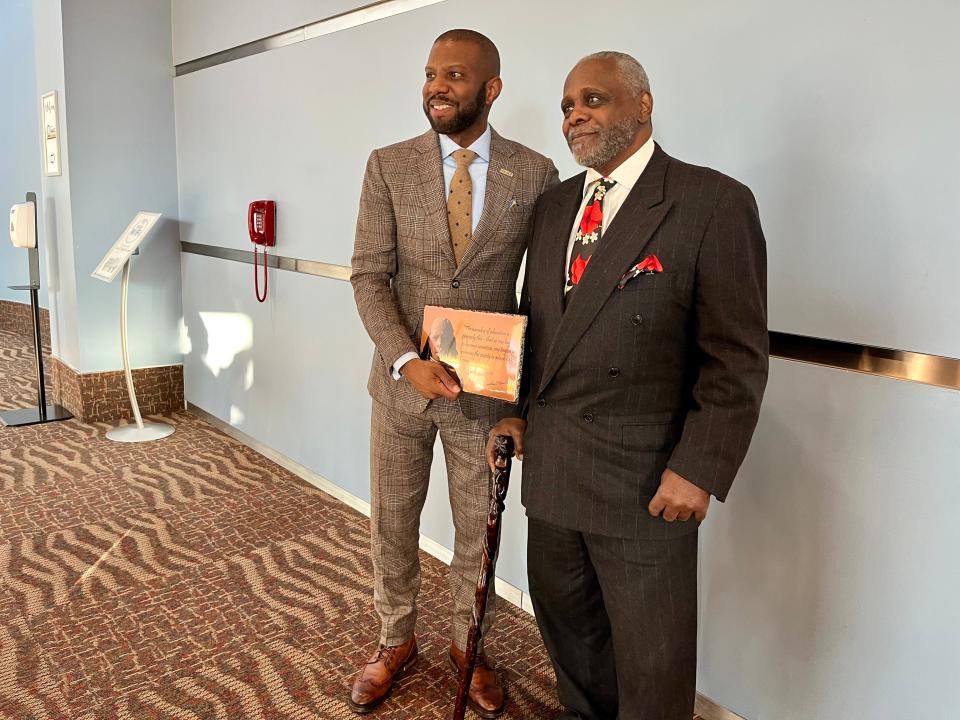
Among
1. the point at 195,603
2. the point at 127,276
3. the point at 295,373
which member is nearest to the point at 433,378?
the point at 195,603

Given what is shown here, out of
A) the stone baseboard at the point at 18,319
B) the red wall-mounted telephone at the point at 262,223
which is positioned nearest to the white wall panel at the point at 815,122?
the red wall-mounted telephone at the point at 262,223

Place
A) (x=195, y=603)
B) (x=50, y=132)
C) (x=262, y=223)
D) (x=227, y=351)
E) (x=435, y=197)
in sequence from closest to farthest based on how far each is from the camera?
1. (x=435, y=197)
2. (x=195, y=603)
3. (x=262, y=223)
4. (x=227, y=351)
5. (x=50, y=132)

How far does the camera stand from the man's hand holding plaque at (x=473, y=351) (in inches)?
62.9

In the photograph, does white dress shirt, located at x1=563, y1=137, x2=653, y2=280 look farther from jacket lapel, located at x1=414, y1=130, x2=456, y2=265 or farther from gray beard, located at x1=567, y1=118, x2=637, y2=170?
jacket lapel, located at x1=414, y1=130, x2=456, y2=265

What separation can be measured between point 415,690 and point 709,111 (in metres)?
1.85

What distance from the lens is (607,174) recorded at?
157 cm

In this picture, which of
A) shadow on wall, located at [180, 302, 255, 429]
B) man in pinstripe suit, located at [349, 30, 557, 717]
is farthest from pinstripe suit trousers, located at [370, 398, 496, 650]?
shadow on wall, located at [180, 302, 255, 429]

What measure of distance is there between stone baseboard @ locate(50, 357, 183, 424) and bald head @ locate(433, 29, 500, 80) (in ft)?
13.2

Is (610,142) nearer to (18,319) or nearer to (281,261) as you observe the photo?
(281,261)

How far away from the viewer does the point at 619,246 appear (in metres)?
1.47

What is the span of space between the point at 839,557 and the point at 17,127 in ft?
28.5

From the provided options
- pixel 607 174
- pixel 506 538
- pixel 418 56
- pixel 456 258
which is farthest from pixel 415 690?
pixel 418 56

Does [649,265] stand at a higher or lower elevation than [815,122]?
lower

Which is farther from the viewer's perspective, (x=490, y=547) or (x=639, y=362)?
(x=490, y=547)
